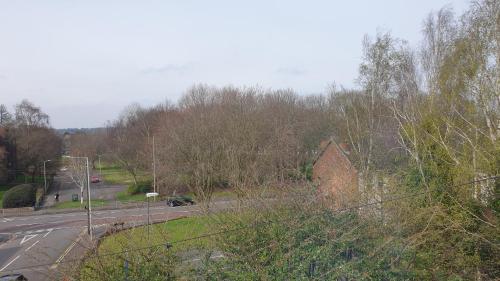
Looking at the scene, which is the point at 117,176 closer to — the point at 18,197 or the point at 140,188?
the point at 140,188

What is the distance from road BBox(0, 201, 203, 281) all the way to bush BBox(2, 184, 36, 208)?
2.94 m

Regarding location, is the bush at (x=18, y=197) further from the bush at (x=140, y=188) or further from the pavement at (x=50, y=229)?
the bush at (x=140, y=188)

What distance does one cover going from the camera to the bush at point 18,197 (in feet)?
124

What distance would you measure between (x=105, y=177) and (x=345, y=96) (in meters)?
44.3

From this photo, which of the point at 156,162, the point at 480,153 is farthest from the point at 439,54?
the point at 156,162

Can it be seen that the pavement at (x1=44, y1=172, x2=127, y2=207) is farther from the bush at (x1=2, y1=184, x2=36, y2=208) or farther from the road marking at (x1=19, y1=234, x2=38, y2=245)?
the road marking at (x1=19, y1=234, x2=38, y2=245)

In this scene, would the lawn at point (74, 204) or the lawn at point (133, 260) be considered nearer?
the lawn at point (133, 260)

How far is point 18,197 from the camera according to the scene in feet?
124

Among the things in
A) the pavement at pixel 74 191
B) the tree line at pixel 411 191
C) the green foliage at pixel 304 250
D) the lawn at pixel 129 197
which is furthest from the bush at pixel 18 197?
the green foliage at pixel 304 250

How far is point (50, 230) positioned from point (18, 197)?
9.81m

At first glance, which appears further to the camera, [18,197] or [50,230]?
[18,197]

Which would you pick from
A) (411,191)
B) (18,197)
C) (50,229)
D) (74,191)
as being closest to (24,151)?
(74,191)

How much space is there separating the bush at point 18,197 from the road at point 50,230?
2943 mm

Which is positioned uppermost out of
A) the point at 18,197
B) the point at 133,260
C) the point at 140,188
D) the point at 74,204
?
the point at 133,260
